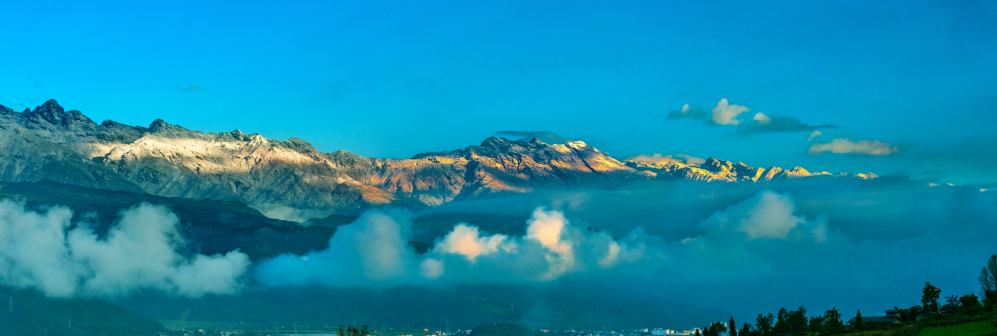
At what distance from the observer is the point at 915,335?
191 metres

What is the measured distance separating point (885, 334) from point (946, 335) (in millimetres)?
14973

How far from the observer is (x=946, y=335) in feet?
611

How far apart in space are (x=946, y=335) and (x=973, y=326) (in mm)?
8050

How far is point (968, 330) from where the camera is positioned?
185 m

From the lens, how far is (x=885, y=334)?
199125 mm

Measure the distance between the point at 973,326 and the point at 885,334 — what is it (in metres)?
17.8

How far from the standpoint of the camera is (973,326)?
189m

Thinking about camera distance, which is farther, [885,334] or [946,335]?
[885,334]

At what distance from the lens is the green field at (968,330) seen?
585 feet

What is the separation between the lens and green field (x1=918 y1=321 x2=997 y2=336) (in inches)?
7023

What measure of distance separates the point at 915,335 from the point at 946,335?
644cm
